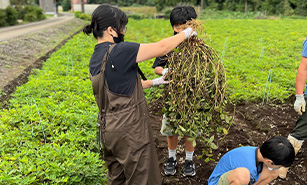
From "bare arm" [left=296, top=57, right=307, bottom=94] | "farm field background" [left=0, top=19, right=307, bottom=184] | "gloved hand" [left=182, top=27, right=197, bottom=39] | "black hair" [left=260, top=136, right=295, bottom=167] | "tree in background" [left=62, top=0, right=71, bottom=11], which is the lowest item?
"farm field background" [left=0, top=19, right=307, bottom=184]

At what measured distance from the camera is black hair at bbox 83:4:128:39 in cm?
193

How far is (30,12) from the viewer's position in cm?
2664

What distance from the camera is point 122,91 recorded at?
1.92 meters

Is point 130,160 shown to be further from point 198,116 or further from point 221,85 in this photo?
point 221,85

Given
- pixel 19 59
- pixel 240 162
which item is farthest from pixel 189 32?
pixel 19 59

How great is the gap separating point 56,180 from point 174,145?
1.28 meters

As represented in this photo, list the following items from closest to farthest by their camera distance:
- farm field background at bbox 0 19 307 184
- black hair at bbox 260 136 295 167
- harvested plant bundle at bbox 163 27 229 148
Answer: black hair at bbox 260 136 295 167 < harvested plant bundle at bbox 163 27 229 148 < farm field background at bbox 0 19 307 184

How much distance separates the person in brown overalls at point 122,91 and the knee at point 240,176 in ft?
2.14

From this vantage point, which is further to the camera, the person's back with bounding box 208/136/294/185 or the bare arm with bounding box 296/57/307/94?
the bare arm with bounding box 296/57/307/94

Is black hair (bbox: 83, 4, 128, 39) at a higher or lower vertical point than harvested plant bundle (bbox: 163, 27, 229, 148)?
higher

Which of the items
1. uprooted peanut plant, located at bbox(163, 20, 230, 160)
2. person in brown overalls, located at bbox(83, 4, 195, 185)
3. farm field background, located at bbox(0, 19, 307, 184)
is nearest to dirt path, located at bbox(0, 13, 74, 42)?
farm field background, located at bbox(0, 19, 307, 184)

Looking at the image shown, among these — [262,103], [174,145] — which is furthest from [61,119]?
[262,103]

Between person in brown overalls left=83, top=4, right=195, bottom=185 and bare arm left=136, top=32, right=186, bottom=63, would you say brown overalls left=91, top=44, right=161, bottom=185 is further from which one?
bare arm left=136, top=32, right=186, bottom=63

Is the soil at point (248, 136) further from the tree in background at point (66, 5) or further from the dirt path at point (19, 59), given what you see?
the tree in background at point (66, 5)
